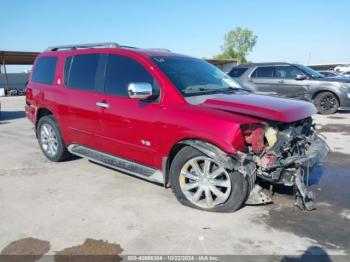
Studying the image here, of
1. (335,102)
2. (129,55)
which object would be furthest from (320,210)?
(335,102)

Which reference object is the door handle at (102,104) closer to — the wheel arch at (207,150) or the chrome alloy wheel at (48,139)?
the wheel arch at (207,150)

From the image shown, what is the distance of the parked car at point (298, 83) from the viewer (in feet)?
37.3

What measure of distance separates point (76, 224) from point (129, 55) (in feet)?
7.56

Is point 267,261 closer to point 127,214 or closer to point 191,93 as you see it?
point 127,214

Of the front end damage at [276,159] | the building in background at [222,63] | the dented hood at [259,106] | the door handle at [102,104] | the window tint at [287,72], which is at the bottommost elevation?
the front end damage at [276,159]

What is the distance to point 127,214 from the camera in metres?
3.97

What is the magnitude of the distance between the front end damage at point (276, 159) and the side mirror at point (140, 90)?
3.93 feet

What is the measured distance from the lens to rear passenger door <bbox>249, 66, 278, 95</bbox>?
1215 cm

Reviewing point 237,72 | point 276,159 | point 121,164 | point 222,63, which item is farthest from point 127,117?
point 222,63

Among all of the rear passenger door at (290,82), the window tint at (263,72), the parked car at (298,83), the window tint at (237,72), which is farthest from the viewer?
the window tint at (237,72)

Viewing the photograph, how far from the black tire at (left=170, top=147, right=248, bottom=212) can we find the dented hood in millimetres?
608

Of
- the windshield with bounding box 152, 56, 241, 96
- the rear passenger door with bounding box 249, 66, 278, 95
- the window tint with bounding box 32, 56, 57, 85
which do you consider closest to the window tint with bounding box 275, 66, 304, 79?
the rear passenger door with bounding box 249, 66, 278, 95

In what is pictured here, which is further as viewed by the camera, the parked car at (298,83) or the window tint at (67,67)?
the parked car at (298,83)

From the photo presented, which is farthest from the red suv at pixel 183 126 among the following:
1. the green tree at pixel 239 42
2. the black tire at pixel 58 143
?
the green tree at pixel 239 42
